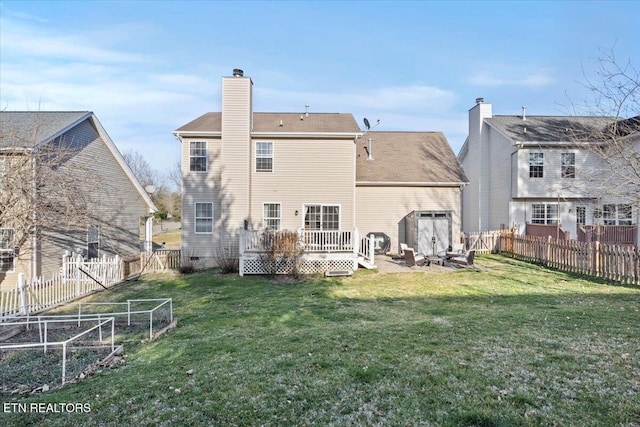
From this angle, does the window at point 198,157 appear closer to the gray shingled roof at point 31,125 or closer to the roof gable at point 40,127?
the roof gable at point 40,127

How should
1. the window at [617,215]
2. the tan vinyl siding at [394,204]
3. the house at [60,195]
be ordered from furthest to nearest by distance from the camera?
1. the tan vinyl siding at [394,204]
2. the window at [617,215]
3. the house at [60,195]

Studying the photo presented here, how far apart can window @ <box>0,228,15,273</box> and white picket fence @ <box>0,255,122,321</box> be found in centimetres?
190

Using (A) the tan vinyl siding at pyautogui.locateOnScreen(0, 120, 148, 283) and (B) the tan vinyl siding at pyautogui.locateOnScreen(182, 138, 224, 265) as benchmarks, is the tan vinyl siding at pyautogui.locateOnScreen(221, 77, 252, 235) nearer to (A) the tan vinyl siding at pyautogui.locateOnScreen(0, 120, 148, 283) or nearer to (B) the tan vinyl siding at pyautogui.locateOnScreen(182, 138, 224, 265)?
(B) the tan vinyl siding at pyautogui.locateOnScreen(182, 138, 224, 265)

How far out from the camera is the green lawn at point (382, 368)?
3643mm

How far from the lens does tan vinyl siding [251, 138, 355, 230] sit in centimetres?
1694

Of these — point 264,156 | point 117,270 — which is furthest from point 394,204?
point 117,270

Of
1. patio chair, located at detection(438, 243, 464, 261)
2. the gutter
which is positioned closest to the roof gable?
the gutter

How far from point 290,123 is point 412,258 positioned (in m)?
9.19

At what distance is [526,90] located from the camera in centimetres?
2339

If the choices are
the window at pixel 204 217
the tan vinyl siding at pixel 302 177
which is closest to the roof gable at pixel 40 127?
the window at pixel 204 217

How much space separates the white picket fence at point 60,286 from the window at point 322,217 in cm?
842

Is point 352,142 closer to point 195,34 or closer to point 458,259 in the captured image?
point 458,259

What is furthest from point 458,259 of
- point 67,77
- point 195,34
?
point 67,77

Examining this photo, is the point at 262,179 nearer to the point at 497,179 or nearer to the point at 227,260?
the point at 227,260
